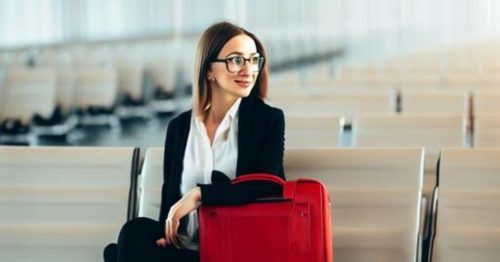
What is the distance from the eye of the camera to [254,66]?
12.1ft

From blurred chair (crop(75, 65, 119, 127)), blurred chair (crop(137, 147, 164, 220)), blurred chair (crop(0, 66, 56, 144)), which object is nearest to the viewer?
blurred chair (crop(137, 147, 164, 220))

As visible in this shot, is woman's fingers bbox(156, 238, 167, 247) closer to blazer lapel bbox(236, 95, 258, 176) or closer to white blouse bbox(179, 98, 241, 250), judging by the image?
white blouse bbox(179, 98, 241, 250)

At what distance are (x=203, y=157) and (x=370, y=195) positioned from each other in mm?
654

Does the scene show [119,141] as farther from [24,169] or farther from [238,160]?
[238,160]

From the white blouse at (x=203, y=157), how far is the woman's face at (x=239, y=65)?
89 mm

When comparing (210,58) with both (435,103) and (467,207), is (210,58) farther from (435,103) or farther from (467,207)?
(435,103)

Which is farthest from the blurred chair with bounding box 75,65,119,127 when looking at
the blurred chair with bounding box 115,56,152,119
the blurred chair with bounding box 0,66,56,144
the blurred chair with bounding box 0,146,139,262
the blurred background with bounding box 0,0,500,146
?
the blurred chair with bounding box 0,146,139,262

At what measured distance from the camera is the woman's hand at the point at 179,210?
3465mm

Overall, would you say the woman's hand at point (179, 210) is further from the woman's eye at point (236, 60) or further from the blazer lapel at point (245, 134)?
the woman's eye at point (236, 60)

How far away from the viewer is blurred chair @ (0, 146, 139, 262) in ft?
13.6

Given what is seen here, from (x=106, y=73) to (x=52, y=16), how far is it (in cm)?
454

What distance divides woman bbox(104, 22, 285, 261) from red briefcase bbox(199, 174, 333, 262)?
0.44 feet

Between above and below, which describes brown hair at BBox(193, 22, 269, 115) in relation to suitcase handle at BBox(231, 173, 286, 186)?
above

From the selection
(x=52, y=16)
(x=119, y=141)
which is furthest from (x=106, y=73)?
(x=52, y=16)
